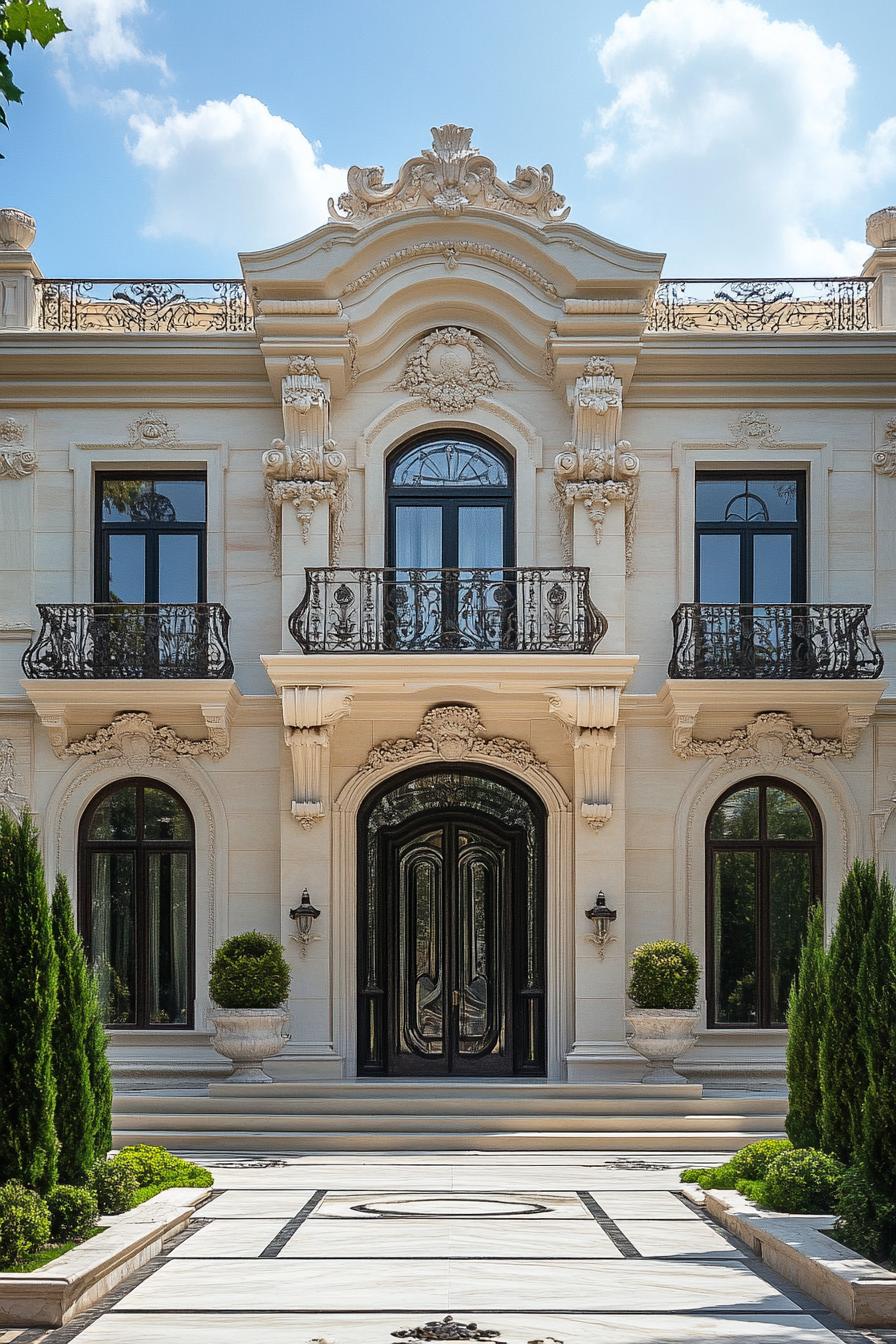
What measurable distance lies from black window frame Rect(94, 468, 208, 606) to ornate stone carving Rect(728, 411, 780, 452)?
5472mm

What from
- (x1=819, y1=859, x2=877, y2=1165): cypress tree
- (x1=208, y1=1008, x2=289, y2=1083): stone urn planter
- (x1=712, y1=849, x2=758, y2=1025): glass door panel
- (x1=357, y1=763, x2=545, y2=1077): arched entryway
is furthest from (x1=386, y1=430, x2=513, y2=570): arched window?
(x1=819, y1=859, x2=877, y2=1165): cypress tree

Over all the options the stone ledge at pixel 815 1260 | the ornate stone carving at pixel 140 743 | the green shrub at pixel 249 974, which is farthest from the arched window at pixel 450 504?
the stone ledge at pixel 815 1260

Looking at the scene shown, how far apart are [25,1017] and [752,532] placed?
10592 millimetres

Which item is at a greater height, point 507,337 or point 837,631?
point 507,337

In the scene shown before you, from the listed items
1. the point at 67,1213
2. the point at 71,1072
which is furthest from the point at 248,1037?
the point at 67,1213

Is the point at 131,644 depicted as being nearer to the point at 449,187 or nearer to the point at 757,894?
the point at 449,187

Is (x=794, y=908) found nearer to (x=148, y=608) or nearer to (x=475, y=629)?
(x=475, y=629)

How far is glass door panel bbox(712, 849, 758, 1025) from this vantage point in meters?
16.9

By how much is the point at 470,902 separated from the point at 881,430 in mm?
6390


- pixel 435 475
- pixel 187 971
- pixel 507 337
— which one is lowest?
pixel 187 971

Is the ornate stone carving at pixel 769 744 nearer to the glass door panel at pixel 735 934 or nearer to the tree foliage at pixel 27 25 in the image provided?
the glass door panel at pixel 735 934

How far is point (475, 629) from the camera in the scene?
643 inches

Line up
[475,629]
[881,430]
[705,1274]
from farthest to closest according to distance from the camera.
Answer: [881,430] < [475,629] < [705,1274]

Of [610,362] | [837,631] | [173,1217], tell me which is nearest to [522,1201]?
[173,1217]
